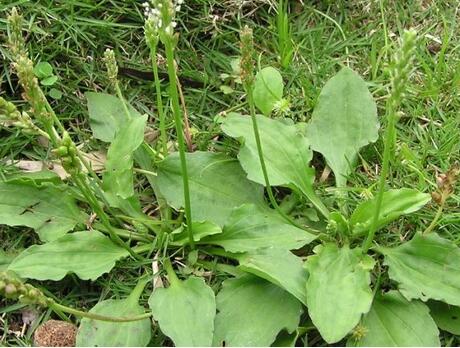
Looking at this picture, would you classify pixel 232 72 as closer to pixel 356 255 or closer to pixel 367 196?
pixel 367 196

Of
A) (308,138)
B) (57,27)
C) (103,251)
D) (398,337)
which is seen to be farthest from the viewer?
(57,27)

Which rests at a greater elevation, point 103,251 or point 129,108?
point 129,108

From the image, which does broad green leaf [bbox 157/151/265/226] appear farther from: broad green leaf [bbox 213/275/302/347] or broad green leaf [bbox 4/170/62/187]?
broad green leaf [bbox 4/170/62/187]

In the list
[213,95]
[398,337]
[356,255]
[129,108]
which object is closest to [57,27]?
[129,108]

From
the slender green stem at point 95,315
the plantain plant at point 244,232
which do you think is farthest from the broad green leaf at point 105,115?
the slender green stem at point 95,315

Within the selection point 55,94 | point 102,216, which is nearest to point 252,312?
point 102,216

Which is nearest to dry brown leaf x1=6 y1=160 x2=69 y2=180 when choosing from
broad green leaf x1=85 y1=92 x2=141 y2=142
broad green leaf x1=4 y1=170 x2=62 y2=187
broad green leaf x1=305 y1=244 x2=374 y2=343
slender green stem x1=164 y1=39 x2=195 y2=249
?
broad green leaf x1=4 y1=170 x2=62 y2=187
